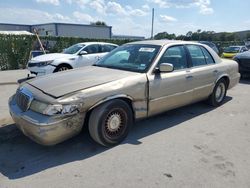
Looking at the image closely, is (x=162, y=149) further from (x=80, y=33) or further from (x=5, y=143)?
(x=80, y=33)

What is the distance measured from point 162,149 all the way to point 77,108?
1.44 metres

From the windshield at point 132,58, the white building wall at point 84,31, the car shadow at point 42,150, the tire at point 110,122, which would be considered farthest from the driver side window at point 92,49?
the white building wall at point 84,31

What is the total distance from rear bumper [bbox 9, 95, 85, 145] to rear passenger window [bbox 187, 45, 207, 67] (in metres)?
2.82

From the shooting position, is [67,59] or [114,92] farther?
[67,59]

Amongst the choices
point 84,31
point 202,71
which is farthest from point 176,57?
point 84,31

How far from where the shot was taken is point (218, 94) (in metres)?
6.04

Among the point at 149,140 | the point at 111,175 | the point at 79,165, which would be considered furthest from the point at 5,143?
the point at 149,140

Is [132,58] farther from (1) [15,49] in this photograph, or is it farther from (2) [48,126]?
(1) [15,49]

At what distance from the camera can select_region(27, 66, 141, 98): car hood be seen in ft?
11.4

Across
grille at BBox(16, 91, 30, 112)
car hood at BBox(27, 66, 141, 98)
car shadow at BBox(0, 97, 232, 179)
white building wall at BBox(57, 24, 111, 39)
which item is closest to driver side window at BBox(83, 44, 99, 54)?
car hood at BBox(27, 66, 141, 98)

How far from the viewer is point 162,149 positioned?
3744 millimetres

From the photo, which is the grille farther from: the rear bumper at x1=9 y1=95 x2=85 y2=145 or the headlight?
the headlight

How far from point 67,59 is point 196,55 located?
5380 mm

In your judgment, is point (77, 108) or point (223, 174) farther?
point (77, 108)
